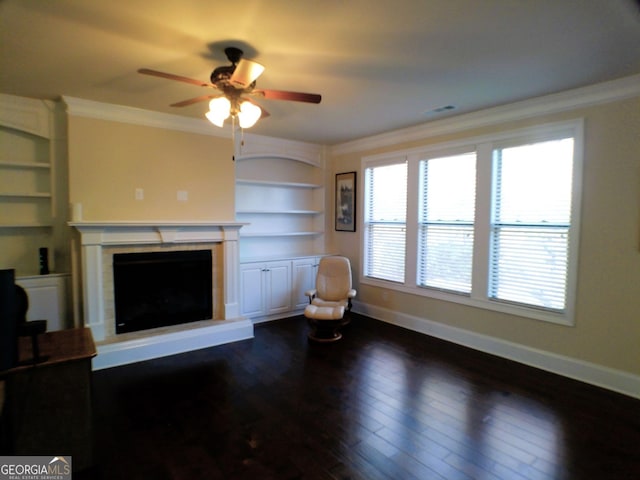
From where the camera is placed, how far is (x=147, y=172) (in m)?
4.09

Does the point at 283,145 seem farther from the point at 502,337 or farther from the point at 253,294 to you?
the point at 502,337

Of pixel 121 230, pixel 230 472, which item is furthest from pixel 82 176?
pixel 230 472

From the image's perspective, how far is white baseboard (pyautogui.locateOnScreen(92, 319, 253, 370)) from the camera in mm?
3531

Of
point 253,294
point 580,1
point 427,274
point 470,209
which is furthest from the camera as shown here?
point 253,294

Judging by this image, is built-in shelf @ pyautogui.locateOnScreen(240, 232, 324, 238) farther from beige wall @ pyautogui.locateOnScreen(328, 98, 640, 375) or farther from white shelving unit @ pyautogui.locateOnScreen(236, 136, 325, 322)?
beige wall @ pyautogui.locateOnScreen(328, 98, 640, 375)

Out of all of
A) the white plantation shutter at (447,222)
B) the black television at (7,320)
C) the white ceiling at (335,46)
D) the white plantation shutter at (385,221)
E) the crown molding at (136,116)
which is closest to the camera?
the black television at (7,320)

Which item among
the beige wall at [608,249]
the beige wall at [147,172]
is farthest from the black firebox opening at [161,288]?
the beige wall at [608,249]

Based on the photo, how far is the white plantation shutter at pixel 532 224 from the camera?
11.1 feet

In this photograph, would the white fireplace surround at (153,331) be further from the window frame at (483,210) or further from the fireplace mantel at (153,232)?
the window frame at (483,210)

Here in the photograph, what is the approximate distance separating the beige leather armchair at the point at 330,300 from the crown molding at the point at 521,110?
1894mm

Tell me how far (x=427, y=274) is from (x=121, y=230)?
12.2ft

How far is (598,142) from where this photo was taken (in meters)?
3.14

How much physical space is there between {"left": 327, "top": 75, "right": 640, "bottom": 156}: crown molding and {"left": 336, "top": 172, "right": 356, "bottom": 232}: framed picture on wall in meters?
0.66

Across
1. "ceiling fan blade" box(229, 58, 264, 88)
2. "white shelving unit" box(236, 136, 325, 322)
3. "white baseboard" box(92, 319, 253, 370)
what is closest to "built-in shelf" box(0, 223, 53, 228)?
"white baseboard" box(92, 319, 253, 370)
